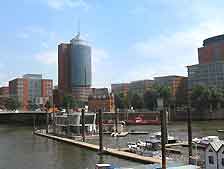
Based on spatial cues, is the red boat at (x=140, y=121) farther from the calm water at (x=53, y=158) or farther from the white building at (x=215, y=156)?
the white building at (x=215, y=156)

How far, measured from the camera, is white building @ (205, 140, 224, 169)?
143ft

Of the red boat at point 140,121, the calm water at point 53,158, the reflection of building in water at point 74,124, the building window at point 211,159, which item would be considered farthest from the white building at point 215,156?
the red boat at point 140,121

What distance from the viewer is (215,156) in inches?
1746

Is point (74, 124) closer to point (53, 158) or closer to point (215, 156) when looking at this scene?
point (53, 158)

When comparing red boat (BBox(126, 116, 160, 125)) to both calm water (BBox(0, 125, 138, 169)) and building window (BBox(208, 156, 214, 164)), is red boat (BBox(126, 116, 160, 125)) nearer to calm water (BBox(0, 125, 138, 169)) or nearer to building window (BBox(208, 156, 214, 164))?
calm water (BBox(0, 125, 138, 169))

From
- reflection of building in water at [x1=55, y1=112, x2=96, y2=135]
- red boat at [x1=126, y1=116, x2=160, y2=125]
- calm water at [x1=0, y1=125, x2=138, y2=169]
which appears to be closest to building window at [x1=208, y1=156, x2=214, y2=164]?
calm water at [x1=0, y1=125, x2=138, y2=169]

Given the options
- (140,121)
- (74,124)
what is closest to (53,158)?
(74,124)

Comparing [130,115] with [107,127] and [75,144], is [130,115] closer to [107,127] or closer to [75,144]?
[107,127]

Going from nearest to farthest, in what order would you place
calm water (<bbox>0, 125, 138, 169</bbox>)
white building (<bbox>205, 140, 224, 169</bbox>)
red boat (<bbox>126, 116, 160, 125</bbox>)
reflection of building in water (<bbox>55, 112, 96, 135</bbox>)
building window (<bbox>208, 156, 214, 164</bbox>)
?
1. white building (<bbox>205, 140, 224, 169</bbox>)
2. building window (<bbox>208, 156, 214, 164</bbox>)
3. calm water (<bbox>0, 125, 138, 169</bbox>)
4. reflection of building in water (<bbox>55, 112, 96, 135</bbox>)
5. red boat (<bbox>126, 116, 160, 125</bbox>)

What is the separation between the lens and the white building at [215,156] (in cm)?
4359

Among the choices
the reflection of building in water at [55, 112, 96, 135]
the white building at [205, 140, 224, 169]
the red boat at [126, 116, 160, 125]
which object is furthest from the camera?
the red boat at [126, 116, 160, 125]

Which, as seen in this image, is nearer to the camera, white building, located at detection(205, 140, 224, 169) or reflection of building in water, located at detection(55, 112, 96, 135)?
white building, located at detection(205, 140, 224, 169)

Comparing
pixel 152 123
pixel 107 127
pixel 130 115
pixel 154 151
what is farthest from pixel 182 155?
pixel 130 115

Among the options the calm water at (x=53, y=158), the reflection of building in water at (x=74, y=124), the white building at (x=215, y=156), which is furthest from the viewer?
the reflection of building in water at (x=74, y=124)
